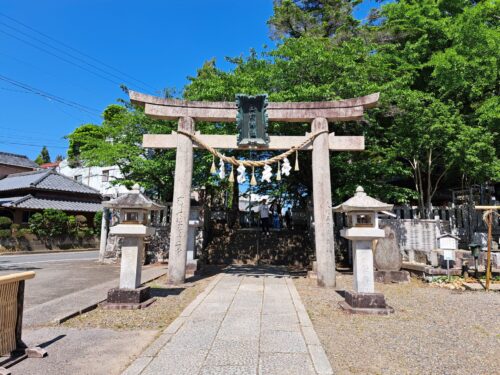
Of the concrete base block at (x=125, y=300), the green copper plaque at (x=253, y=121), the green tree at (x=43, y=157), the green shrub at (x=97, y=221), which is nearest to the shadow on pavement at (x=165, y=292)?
the concrete base block at (x=125, y=300)

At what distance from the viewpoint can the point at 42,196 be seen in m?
27.3

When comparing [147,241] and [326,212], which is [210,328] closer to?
[326,212]

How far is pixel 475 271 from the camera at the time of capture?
9914 mm

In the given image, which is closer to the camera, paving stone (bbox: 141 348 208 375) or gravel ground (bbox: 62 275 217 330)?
paving stone (bbox: 141 348 208 375)

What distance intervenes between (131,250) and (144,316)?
5.07 ft

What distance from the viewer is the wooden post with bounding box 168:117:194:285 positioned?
908cm

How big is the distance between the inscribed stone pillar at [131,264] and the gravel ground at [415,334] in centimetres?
364

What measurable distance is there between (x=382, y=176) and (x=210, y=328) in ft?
33.1

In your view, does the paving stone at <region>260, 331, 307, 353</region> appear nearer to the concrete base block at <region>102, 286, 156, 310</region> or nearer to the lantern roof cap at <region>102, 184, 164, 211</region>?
the concrete base block at <region>102, 286, 156, 310</region>

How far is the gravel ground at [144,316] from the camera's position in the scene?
5.33 meters

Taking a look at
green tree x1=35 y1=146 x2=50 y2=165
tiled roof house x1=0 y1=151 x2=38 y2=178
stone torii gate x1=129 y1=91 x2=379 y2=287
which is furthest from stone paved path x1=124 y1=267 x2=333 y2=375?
green tree x1=35 y1=146 x2=50 y2=165

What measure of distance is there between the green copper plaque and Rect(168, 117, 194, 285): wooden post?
60.9 inches

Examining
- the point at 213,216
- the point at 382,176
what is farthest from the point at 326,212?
the point at 213,216

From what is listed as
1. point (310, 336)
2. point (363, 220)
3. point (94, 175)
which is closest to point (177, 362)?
point (310, 336)
